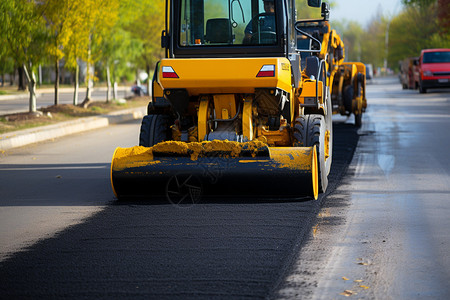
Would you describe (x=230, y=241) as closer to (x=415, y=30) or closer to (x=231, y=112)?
(x=231, y=112)

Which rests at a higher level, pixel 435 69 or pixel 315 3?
pixel 315 3

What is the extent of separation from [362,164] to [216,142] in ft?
14.4

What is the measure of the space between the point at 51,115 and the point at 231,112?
50.5ft

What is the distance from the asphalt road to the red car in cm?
2800

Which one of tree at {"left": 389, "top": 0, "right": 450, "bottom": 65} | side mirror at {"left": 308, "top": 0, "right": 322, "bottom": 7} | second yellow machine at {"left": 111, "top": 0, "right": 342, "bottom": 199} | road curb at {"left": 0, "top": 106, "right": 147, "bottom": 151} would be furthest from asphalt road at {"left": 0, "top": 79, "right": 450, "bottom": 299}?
tree at {"left": 389, "top": 0, "right": 450, "bottom": 65}

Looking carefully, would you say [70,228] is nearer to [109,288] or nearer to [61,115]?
[109,288]

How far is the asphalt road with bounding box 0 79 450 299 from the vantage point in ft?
19.2

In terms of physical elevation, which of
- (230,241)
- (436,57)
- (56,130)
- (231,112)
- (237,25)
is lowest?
(230,241)

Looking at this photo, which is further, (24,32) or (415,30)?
(415,30)

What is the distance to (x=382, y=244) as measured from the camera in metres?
7.19

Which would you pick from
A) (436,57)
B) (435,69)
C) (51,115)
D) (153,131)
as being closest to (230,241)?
(153,131)

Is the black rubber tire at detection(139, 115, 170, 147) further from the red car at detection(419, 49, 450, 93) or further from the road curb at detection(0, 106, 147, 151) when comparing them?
the red car at detection(419, 49, 450, 93)

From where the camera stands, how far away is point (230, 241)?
7305 millimetres

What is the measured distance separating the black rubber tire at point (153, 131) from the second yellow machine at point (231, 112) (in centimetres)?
1
